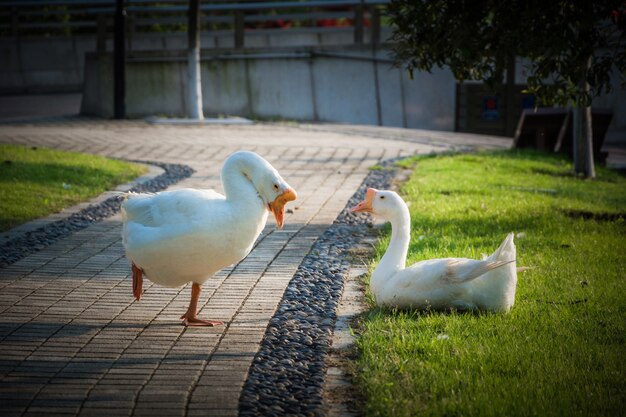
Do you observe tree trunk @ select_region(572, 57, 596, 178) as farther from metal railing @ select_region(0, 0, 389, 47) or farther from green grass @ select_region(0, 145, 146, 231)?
metal railing @ select_region(0, 0, 389, 47)

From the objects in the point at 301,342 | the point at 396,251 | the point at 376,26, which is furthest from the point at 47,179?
the point at 376,26

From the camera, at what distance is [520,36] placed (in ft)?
31.0

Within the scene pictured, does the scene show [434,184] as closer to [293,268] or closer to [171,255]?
[293,268]

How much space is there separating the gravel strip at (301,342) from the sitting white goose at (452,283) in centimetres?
45

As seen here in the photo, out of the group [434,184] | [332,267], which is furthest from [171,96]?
[332,267]

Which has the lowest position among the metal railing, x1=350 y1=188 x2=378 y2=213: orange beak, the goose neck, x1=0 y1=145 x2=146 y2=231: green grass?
x1=0 y1=145 x2=146 y2=231: green grass

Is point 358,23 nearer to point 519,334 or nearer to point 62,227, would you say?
point 62,227

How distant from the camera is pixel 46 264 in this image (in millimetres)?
7344

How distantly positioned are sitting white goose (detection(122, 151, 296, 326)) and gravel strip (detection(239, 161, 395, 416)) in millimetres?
591

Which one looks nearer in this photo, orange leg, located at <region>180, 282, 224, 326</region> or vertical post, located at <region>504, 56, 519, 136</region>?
orange leg, located at <region>180, 282, 224, 326</region>

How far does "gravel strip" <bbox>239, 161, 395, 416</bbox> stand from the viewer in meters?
4.36

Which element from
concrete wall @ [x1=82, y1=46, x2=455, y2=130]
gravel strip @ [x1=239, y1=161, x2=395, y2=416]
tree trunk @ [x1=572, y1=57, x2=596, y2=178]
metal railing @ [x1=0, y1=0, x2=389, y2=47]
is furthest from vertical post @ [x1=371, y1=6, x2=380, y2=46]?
A: gravel strip @ [x1=239, y1=161, x2=395, y2=416]

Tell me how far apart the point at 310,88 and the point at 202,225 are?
18.5 meters

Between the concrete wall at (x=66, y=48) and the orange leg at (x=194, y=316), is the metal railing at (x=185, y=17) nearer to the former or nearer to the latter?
the concrete wall at (x=66, y=48)
